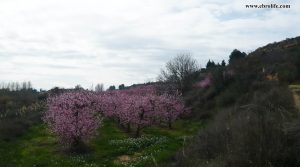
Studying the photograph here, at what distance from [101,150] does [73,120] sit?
10.1 feet

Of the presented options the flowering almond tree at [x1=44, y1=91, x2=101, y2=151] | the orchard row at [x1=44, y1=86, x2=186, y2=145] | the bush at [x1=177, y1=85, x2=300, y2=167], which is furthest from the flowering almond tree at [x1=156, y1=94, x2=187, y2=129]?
the bush at [x1=177, y1=85, x2=300, y2=167]

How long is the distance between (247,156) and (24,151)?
23.1 metres

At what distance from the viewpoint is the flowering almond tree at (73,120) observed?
112ft

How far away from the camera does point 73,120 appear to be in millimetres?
34469

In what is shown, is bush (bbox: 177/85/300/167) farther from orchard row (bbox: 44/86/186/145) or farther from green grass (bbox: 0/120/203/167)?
orchard row (bbox: 44/86/186/145)

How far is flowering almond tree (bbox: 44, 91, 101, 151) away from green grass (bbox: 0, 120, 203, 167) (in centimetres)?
112

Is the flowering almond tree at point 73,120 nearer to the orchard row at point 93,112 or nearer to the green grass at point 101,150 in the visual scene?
the orchard row at point 93,112

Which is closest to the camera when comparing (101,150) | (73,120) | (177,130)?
(101,150)

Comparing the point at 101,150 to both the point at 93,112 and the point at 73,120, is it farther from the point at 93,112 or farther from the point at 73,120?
the point at 93,112

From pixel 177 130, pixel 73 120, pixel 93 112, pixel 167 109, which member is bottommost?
pixel 177 130

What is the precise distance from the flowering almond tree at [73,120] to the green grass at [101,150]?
1.12m

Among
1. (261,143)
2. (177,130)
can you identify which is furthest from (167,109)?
(261,143)

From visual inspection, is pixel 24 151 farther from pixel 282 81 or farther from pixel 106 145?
pixel 282 81

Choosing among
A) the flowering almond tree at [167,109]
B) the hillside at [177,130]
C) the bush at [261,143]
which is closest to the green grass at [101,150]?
the hillside at [177,130]
